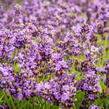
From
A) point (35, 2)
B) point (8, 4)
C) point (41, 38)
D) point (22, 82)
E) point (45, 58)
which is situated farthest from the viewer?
point (8, 4)

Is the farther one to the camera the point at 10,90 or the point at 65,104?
the point at 10,90

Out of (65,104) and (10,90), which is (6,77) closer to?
(10,90)

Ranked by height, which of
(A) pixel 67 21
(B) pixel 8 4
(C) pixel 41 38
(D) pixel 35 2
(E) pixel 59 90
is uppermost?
(B) pixel 8 4

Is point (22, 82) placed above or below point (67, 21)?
below

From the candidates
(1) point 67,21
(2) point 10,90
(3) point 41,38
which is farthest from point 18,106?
(1) point 67,21

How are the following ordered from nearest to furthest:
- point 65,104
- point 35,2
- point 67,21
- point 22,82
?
point 65,104
point 22,82
point 67,21
point 35,2

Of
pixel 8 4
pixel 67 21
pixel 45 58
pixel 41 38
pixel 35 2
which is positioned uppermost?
pixel 8 4

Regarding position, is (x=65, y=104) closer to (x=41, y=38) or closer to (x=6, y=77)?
(x=6, y=77)

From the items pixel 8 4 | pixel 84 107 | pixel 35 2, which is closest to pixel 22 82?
pixel 84 107

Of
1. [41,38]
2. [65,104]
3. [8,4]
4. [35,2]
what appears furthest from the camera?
[8,4]
